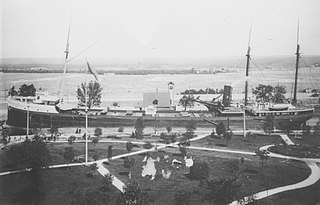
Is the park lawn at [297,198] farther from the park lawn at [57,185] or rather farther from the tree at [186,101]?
the tree at [186,101]

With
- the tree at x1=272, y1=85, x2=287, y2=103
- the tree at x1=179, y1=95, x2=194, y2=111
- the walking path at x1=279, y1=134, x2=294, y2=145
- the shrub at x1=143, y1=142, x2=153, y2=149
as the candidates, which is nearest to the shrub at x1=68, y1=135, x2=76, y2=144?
the shrub at x1=143, y1=142, x2=153, y2=149

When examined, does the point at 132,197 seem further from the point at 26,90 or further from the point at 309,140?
the point at 309,140

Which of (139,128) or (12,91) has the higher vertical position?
(12,91)

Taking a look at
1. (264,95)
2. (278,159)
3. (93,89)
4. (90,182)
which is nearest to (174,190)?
(90,182)

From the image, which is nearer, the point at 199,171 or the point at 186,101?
the point at 199,171

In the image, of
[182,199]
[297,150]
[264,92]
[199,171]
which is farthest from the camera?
[264,92]

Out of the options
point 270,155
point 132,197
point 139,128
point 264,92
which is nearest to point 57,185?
point 132,197

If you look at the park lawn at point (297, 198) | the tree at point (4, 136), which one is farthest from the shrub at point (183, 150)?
the tree at point (4, 136)

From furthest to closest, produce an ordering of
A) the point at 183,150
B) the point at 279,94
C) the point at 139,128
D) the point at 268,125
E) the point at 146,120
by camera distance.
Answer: the point at 279,94 < the point at 146,120 < the point at 268,125 < the point at 139,128 < the point at 183,150
